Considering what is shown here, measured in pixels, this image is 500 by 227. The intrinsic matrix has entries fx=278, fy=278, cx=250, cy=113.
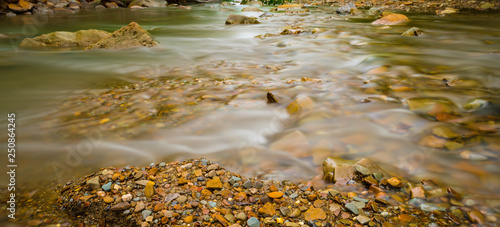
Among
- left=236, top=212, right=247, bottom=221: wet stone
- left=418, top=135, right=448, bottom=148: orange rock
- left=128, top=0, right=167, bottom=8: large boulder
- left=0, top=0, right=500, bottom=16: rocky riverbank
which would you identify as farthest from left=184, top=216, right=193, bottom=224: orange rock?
left=128, top=0, right=167, bottom=8: large boulder

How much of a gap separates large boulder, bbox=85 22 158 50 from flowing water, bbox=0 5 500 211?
81 centimetres

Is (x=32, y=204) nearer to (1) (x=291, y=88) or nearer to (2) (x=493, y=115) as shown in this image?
(1) (x=291, y=88)

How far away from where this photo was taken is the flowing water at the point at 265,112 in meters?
2.05

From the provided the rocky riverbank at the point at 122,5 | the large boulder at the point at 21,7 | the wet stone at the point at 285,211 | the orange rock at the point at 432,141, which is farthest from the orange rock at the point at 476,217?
the large boulder at the point at 21,7

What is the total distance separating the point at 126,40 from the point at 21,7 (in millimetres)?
15986

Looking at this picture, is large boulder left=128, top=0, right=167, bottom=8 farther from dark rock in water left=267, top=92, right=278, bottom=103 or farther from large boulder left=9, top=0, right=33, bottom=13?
dark rock in water left=267, top=92, right=278, bottom=103

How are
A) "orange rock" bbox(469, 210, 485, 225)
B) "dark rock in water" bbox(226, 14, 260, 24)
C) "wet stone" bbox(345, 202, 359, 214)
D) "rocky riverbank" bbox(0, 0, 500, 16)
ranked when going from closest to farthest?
"orange rock" bbox(469, 210, 485, 225) → "wet stone" bbox(345, 202, 359, 214) → "dark rock in water" bbox(226, 14, 260, 24) → "rocky riverbank" bbox(0, 0, 500, 16)

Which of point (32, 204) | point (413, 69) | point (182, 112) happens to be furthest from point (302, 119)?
point (413, 69)

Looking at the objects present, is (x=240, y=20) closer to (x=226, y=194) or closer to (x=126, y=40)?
(x=126, y=40)

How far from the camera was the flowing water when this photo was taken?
2.05 metres

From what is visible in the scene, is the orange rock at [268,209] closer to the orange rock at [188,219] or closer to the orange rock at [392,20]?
the orange rock at [188,219]

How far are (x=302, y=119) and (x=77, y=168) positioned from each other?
6.33ft

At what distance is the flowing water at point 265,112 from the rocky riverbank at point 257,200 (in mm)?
160

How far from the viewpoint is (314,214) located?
1.56 meters
